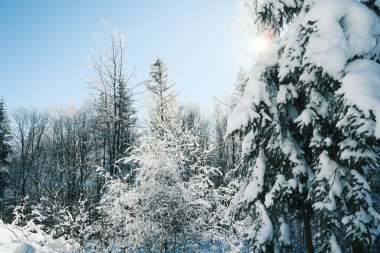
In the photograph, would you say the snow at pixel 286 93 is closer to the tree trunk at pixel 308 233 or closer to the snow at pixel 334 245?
the tree trunk at pixel 308 233

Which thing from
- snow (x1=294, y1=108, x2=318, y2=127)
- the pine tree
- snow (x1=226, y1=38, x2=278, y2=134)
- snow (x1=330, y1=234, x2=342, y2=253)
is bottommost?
snow (x1=330, y1=234, x2=342, y2=253)

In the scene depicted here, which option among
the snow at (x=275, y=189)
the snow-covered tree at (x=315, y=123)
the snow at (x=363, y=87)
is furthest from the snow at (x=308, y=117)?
the snow at (x=275, y=189)

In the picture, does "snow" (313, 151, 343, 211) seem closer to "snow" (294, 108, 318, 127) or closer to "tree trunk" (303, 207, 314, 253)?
"snow" (294, 108, 318, 127)

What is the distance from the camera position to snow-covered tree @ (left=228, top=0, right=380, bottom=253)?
15.0ft

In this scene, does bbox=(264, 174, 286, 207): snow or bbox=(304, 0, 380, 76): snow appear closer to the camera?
bbox=(304, 0, 380, 76): snow

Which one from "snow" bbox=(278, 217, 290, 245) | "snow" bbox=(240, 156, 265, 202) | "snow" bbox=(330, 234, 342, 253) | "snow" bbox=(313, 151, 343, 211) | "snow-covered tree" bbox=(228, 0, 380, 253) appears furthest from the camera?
"snow" bbox=(240, 156, 265, 202)

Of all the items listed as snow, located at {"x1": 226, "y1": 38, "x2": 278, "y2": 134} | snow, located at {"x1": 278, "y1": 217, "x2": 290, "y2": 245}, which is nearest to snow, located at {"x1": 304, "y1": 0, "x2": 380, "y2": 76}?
snow, located at {"x1": 226, "y1": 38, "x2": 278, "y2": 134}

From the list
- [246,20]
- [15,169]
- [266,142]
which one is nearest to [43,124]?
[15,169]

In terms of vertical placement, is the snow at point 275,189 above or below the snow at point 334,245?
above

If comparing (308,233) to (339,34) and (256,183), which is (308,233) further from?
(339,34)

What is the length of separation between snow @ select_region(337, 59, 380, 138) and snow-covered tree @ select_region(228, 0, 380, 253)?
0.04 ft

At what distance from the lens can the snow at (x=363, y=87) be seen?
4117 mm

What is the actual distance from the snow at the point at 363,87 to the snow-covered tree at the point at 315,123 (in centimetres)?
1

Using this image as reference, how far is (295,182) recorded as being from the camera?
5641 mm
